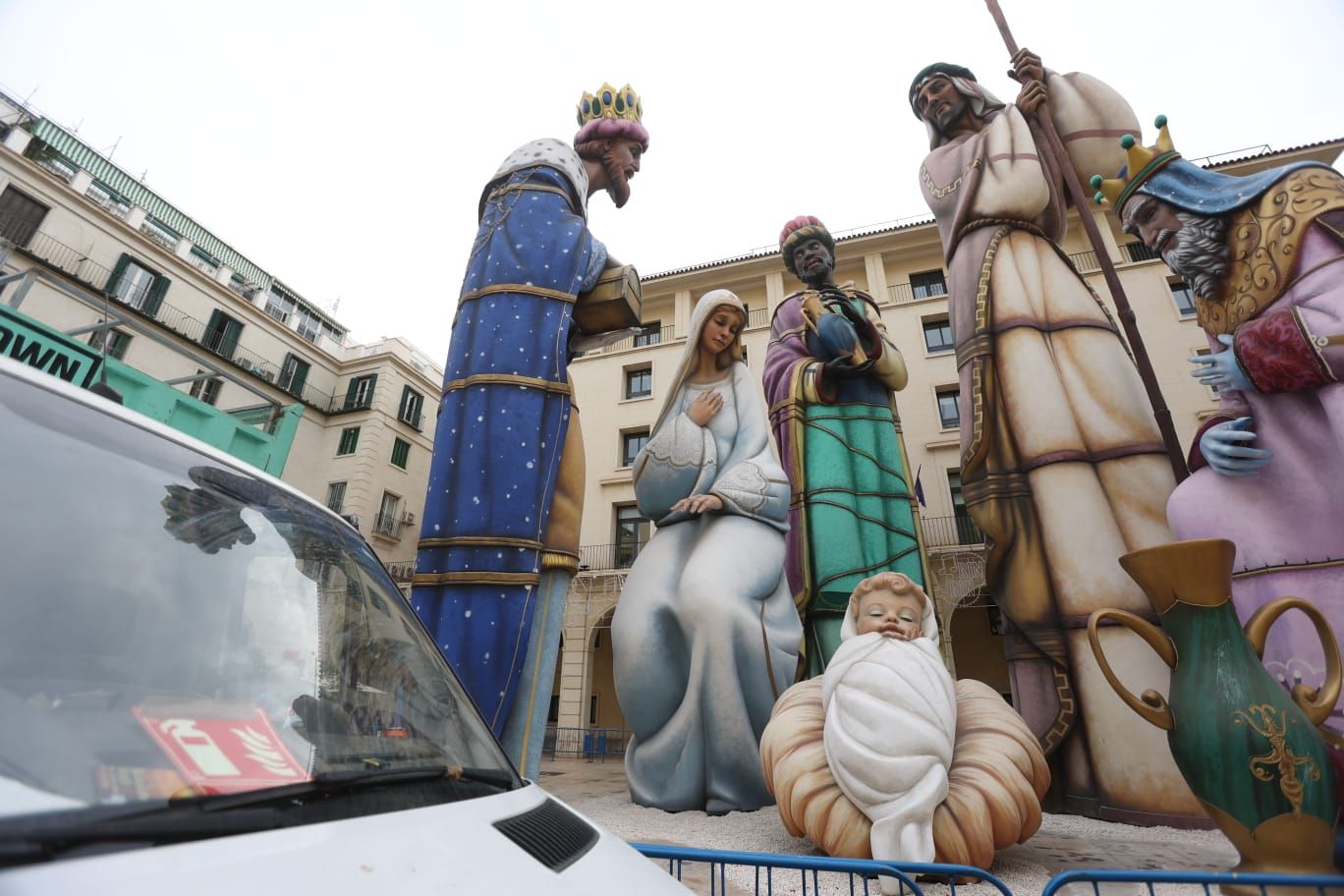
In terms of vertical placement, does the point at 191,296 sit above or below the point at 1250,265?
above

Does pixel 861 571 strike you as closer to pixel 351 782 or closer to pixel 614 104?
pixel 614 104

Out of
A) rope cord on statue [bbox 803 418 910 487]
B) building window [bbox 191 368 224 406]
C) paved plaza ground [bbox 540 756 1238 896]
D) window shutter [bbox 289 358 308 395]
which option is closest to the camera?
paved plaza ground [bbox 540 756 1238 896]

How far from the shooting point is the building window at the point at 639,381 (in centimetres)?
1786

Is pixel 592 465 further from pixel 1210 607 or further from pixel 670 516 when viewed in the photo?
pixel 1210 607

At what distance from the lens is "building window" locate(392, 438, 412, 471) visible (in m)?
21.2

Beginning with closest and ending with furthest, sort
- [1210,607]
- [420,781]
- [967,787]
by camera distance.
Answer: [420,781] → [1210,607] → [967,787]

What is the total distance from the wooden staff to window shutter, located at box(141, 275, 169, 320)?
1992cm

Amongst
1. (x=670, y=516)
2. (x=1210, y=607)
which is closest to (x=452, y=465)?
(x=670, y=516)

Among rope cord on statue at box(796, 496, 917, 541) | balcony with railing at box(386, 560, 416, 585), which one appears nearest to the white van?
rope cord on statue at box(796, 496, 917, 541)

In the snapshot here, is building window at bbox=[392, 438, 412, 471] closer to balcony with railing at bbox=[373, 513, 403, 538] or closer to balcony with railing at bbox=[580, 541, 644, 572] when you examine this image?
balcony with railing at bbox=[373, 513, 403, 538]

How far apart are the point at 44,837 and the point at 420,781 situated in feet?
1.73

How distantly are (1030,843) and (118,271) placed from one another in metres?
21.6

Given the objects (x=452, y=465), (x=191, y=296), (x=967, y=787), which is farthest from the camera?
(x=191, y=296)

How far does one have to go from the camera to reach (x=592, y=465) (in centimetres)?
1703
